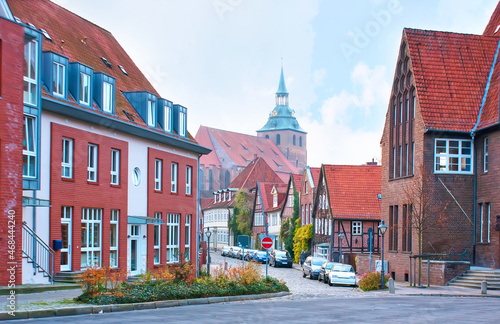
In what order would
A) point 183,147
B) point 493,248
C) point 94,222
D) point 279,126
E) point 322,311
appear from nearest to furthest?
point 322,311 < point 94,222 < point 493,248 < point 183,147 < point 279,126

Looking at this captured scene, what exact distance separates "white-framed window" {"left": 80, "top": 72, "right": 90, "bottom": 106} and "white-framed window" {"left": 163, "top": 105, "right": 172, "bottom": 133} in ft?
23.2

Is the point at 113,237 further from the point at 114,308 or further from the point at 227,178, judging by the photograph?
the point at 227,178

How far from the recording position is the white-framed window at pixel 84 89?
27.2 meters

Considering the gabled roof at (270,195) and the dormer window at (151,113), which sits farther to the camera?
the gabled roof at (270,195)

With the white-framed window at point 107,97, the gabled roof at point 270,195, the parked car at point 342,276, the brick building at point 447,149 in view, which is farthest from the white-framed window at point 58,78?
the gabled roof at point 270,195

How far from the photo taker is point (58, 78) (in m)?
25.7

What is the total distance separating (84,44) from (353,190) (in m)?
28.2

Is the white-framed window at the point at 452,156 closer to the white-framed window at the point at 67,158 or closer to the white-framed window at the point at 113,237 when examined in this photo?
the white-framed window at the point at 113,237

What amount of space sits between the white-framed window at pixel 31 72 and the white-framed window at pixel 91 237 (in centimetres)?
588

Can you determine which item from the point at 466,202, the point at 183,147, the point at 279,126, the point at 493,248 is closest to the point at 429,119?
the point at 466,202

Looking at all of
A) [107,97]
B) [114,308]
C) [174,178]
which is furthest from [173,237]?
[114,308]

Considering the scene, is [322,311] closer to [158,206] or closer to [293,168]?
[158,206]

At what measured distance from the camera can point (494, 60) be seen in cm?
3791

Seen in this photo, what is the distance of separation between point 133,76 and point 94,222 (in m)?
11.0
